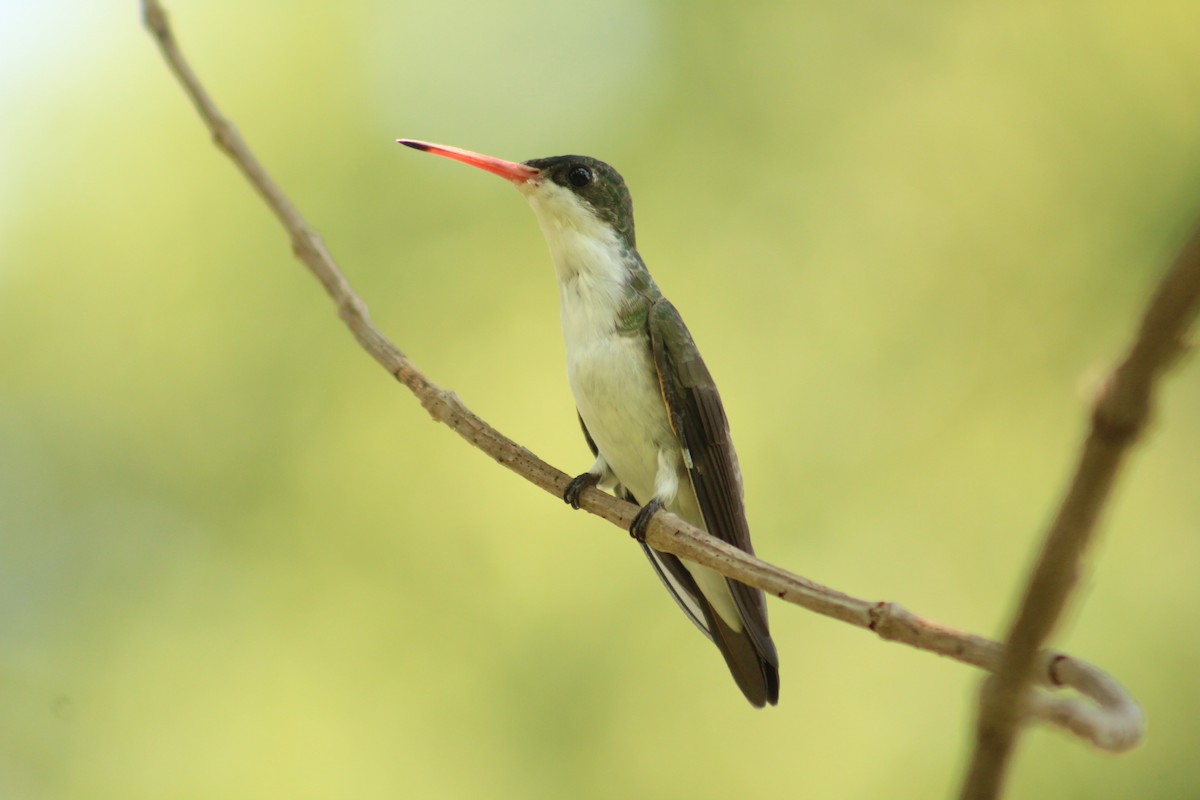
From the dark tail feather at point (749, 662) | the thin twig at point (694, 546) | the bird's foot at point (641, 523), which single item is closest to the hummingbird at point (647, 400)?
the dark tail feather at point (749, 662)

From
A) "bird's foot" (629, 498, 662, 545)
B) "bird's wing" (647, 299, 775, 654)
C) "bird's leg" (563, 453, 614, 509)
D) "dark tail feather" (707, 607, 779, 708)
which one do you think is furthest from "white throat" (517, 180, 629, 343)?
"dark tail feather" (707, 607, 779, 708)

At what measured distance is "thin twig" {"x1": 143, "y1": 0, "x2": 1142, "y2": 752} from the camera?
4.27 feet

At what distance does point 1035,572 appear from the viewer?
97 centimetres

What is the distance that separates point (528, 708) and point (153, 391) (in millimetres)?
3276

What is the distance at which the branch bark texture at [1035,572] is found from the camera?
87 centimetres

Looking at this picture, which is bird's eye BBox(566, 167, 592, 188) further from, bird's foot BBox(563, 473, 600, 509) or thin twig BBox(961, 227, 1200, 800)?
thin twig BBox(961, 227, 1200, 800)

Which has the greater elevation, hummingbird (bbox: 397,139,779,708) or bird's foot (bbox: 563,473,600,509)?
hummingbird (bbox: 397,139,779,708)

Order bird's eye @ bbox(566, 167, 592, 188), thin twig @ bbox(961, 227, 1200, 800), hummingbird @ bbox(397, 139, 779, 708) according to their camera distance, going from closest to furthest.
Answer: thin twig @ bbox(961, 227, 1200, 800), hummingbird @ bbox(397, 139, 779, 708), bird's eye @ bbox(566, 167, 592, 188)

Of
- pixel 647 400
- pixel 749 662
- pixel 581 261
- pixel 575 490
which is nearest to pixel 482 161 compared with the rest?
pixel 581 261

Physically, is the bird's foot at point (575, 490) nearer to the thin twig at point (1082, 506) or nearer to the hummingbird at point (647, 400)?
the hummingbird at point (647, 400)

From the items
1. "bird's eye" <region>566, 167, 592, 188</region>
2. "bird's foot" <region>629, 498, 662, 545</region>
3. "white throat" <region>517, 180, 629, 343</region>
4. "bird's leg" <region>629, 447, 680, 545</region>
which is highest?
"bird's eye" <region>566, 167, 592, 188</region>

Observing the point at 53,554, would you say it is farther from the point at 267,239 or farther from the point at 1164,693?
the point at 1164,693

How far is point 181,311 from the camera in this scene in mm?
7426

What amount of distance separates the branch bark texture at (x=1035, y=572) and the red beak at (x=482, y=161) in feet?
2.63
